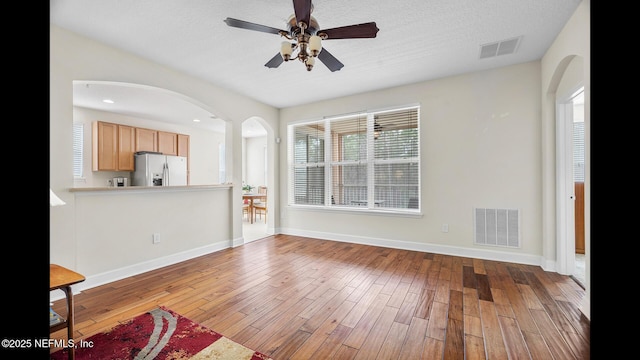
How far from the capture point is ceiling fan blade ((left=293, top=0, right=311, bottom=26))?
1935mm

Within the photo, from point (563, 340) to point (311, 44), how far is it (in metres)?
2.81

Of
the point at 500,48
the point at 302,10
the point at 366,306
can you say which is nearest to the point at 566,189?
the point at 500,48

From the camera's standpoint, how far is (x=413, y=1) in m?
2.21

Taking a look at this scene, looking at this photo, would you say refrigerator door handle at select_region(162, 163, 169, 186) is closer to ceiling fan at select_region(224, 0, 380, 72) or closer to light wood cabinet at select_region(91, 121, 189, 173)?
light wood cabinet at select_region(91, 121, 189, 173)

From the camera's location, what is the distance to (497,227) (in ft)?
11.6

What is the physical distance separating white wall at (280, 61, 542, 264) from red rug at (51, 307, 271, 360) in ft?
Answer: 9.59

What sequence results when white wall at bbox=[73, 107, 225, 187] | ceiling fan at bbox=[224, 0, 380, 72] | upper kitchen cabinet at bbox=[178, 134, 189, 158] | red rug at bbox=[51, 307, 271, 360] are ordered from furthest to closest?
upper kitchen cabinet at bbox=[178, 134, 189, 158], white wall at bbox=[73, 107, 225, 187], ceiling fan at bbox=[224, 0, 380, 72], red rug at bbox=[51, 307, 271, 360]

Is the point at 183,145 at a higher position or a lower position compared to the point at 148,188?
Answer: higher

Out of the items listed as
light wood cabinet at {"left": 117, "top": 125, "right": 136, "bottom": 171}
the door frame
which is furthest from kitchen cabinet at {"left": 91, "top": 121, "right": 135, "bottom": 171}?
the door frame

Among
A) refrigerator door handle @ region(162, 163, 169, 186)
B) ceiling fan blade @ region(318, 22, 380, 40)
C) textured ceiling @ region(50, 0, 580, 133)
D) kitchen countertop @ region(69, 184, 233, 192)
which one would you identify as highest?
textured ceiling @ region(50, 0, 580, 133)

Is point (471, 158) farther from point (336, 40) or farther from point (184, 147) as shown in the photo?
point (184, 147)

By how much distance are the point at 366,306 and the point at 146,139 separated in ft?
18.8
